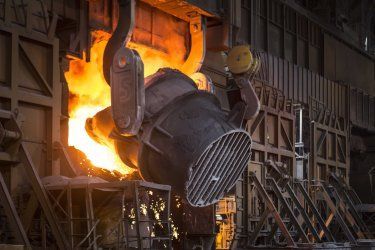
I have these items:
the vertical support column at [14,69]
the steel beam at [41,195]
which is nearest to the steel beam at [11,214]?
the steel beam at [41,195]

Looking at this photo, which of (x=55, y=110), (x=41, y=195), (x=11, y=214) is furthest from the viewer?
(x=55, y=110)

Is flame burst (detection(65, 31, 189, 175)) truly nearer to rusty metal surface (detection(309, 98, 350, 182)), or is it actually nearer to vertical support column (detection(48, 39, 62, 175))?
vertical support column (detection(48, 39, 62, 175))

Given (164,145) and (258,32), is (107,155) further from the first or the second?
(258,32)

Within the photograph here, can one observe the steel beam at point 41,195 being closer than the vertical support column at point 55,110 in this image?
Yes

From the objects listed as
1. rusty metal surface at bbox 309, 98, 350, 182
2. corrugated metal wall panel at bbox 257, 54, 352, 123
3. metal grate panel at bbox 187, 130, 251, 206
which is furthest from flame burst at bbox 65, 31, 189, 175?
rusty metal surface at bbox 309, 98, 350, 182

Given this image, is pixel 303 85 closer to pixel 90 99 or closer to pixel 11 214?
pixel 90 99

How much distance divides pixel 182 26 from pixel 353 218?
820 centimetres

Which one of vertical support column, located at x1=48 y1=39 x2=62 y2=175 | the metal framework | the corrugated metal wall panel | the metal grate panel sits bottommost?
the metal framework

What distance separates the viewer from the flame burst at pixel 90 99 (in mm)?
9727

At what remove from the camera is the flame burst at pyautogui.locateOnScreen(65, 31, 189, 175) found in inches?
383

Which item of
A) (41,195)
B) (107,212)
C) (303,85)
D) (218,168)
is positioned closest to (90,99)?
(218,168)

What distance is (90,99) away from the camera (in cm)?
1003

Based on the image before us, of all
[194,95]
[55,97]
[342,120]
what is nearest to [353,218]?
[342,120]

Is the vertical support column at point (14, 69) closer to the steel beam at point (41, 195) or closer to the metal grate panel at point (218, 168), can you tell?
the steel beam at point (41, 195)
